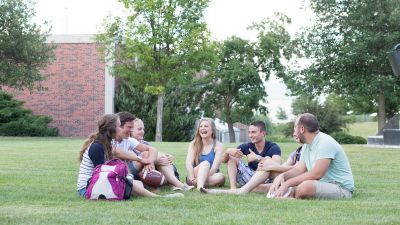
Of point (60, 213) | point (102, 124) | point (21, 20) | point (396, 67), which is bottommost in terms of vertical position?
point (60, 213)

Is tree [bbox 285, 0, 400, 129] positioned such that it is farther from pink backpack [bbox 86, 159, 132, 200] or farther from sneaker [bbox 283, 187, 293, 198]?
pink backpack [bbox 86, 159, 132, 200]

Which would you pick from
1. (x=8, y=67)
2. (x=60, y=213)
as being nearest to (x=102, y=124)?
(x=60, y=213)

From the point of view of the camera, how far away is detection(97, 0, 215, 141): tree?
41.3 meters

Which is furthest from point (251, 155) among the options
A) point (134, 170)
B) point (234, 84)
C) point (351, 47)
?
point (234, 84)

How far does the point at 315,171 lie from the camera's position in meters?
8.12

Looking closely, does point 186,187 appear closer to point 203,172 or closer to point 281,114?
point 203,172

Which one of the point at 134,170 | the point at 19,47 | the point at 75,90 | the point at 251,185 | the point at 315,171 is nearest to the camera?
the point at 315,171

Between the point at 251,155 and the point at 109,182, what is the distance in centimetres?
239

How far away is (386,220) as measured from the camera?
645 cm

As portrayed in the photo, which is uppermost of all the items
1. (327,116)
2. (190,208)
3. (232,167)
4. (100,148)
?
(327,116)

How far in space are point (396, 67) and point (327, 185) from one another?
150 inches

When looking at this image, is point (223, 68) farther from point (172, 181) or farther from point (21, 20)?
point (172, 181)

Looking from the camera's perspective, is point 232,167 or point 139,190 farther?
point 232,167

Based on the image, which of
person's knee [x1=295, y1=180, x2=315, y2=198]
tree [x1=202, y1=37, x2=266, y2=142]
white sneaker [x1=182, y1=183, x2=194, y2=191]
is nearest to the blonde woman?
white sneaker [x1=182, y1=183, x2=194, y2=191]
